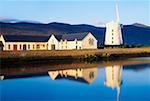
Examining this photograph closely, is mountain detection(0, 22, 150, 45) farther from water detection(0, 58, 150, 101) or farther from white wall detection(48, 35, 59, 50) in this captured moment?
water detection(0, 58, 150, 101)

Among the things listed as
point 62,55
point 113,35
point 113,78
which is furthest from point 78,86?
point 113,35

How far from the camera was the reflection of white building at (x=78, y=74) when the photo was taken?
15.3 metres

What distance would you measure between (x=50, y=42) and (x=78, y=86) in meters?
20.4

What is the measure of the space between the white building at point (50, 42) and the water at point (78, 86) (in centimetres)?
1321

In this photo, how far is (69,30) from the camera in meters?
89.5

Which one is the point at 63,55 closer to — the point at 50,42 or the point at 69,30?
the point at 50,42

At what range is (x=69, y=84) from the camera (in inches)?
536

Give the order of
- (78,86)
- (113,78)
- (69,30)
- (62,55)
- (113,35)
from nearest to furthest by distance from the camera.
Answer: (78,86)
(113,78)
(62,55)
(113,35)
(69,30)

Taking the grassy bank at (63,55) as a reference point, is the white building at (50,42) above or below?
above

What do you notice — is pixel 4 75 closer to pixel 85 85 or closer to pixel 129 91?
pixel 85 85

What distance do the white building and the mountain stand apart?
45672mm

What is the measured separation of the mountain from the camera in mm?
83938

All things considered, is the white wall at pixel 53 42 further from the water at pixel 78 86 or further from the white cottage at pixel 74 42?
the water at pixel 78 86

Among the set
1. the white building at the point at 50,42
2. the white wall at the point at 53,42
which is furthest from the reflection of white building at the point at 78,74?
the white wall at the point at 53,42
